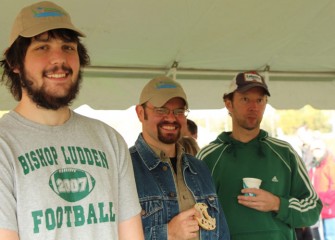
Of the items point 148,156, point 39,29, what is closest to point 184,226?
point 148,156

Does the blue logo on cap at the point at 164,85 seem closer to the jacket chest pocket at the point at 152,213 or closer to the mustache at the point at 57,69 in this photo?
the jacket chest pocket at the point at 152,213

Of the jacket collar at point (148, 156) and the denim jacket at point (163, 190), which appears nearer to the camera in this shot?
the denim jacket at point (163, 190)

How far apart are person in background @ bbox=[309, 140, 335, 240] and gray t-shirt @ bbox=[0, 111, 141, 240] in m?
5.14

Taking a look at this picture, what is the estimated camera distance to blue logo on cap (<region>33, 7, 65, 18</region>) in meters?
1.66

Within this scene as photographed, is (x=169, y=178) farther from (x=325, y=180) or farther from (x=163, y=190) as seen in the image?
(x=325, y=180)

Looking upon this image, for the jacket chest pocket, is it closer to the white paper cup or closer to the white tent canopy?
the white paper cup

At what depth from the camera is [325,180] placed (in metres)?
6.59

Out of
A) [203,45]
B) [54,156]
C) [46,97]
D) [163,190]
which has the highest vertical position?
[203,45]

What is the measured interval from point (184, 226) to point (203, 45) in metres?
1.99

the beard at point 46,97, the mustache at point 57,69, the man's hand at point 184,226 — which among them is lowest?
the man's hand at point 184,226

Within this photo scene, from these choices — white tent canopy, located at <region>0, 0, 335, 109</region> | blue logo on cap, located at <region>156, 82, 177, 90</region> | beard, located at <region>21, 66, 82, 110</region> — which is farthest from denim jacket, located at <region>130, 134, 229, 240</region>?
white tent canopy, located at <region>0, 0, 335, 109</region>

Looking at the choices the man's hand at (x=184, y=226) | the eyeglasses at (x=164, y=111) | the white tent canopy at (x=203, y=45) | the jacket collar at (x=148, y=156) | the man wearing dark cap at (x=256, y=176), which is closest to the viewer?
the man's hand at (x=184, y=226)

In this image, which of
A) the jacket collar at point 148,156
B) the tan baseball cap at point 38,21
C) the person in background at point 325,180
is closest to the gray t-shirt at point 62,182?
the tan baseball cap at point 38,21

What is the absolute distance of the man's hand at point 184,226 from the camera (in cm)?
207
